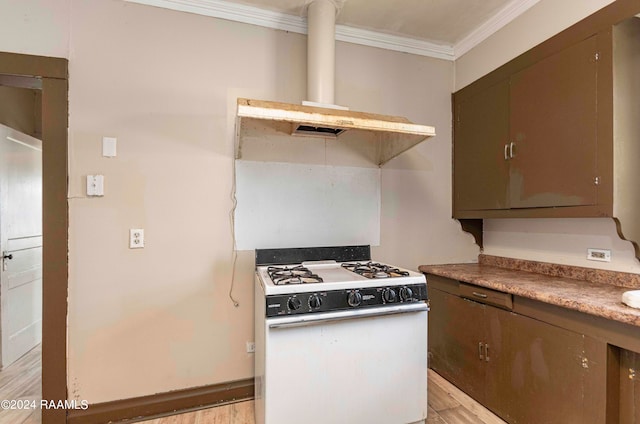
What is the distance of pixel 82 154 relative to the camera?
1907 mm

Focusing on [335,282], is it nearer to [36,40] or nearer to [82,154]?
[82,154]

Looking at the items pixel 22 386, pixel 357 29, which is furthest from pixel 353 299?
pixel 22 386

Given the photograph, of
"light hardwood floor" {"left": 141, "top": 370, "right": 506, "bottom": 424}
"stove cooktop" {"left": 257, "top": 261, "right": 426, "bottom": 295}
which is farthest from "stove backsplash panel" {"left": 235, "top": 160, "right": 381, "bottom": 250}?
"light hardwood floor" {"left": 141, "top": 370, "right": 506, "bottom": 424}

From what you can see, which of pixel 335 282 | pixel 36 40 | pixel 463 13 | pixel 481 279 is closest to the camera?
pixel 335 282

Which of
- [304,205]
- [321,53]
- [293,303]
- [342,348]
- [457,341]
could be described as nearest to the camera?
[293,303]

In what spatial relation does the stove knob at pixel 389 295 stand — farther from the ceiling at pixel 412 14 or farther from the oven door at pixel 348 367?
the ceiling at pixel 412 14

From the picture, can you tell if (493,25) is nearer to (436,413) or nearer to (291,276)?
(291,276)

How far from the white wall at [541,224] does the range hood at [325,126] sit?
1.06 meters

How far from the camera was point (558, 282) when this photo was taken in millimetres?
1911

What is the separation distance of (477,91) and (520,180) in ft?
2.74

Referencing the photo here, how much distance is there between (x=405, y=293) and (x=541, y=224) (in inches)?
52.0

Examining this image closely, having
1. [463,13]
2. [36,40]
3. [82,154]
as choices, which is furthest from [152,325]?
[463,13]

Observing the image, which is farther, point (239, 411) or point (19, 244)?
point (19, 244)

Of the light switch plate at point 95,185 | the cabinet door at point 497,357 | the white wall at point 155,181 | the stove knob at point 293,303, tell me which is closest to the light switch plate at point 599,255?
the cabinet door at point 497,357
